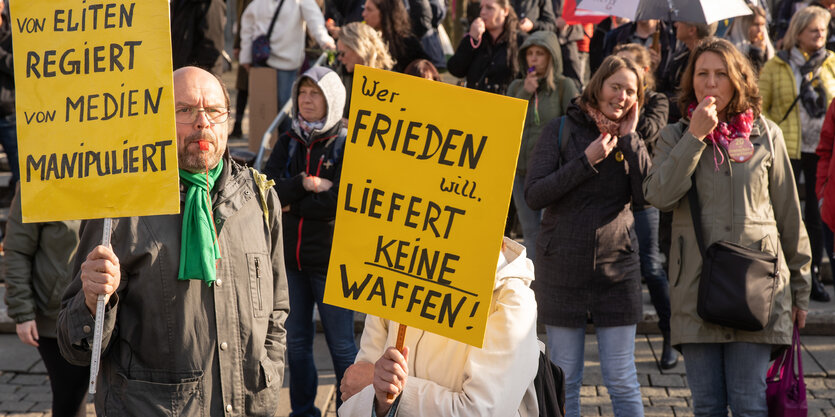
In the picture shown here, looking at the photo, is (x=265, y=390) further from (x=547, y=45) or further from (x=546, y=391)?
(x=547, y=45)

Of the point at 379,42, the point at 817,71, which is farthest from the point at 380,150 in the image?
the point at 817,71

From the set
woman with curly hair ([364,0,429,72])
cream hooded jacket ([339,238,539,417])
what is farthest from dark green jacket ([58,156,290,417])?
woman with curly hair ([364,0,429,72])

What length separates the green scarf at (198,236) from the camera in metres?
3.25

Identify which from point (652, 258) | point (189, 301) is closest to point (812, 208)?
point (652, 258)

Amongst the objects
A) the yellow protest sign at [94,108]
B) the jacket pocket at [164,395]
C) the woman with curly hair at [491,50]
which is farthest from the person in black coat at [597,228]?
the woman with curly hair at [491,50]

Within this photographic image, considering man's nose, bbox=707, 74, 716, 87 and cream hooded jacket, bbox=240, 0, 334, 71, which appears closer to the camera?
man's nose, bbox=707, 74, 716, 87

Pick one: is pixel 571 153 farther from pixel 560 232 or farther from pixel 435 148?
pixel 435 148

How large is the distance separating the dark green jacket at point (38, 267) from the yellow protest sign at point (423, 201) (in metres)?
2.47

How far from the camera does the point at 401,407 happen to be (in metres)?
3.08

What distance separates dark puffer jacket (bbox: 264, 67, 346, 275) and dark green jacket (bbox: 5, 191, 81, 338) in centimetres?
117

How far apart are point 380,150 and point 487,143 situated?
36cm

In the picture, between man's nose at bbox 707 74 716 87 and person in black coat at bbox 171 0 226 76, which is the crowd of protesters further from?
person in black coat at bbox 171 0 226 76

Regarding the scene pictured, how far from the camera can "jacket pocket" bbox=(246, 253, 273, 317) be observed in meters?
3.44

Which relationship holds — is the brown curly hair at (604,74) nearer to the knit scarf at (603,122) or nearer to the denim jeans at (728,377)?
the knit scarf at (603,122)
